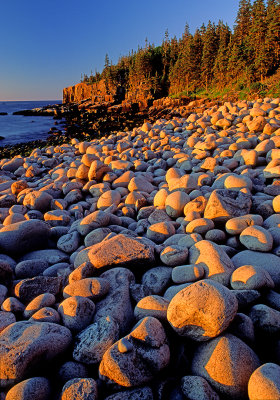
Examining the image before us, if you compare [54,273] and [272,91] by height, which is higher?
[272,91]

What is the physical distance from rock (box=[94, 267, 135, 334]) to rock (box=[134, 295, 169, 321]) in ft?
0.37

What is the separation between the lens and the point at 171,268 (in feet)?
7.87

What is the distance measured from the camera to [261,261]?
2.26 metres

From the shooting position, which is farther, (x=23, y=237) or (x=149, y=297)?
(x=23, y=237)

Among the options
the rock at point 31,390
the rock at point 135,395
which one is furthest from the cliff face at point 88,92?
the rock at point 135,395

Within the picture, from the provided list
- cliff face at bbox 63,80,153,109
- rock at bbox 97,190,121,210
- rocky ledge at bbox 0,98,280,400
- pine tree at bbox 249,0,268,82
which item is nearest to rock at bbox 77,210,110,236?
rocky ledge at bbox 0,98,280,400

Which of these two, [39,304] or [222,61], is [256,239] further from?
[222,61]

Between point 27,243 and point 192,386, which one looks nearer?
point 192,386

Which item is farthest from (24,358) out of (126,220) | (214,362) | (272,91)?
(272,91)

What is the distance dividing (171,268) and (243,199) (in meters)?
1.38

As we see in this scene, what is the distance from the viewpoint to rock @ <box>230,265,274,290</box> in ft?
6.11

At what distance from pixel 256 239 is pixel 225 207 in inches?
26.0

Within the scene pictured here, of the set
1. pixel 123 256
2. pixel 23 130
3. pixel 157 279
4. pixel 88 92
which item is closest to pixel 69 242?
pixel 123 256

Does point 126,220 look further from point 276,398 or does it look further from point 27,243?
point 276,398
